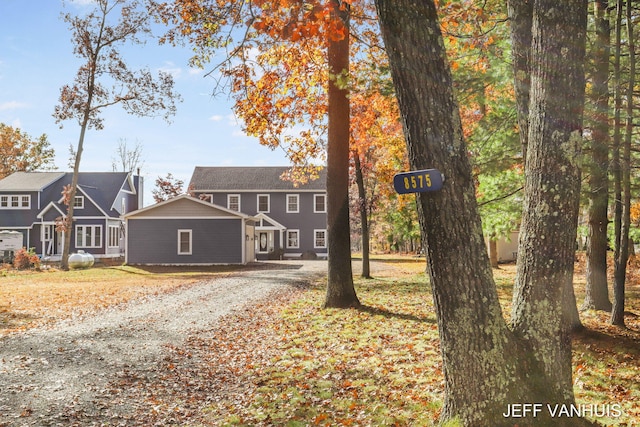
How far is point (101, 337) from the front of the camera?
9422 millimetres

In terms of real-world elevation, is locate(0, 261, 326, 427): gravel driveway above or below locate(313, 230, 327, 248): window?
below

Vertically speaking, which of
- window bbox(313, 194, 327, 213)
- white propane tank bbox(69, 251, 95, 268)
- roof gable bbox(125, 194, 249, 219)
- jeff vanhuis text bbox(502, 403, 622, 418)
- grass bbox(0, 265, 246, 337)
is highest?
window bbox(313, 194, 327, 213)

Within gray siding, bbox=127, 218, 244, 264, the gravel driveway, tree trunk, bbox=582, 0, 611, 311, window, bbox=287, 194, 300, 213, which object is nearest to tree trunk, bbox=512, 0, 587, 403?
the gravel driveway

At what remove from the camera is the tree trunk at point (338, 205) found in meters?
12.4

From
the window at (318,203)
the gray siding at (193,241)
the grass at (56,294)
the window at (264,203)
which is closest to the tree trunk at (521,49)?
the grass at (56,294)

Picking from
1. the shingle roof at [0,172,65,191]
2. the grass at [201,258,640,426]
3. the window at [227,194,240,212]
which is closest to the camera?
the grass at [201,258,640,426]

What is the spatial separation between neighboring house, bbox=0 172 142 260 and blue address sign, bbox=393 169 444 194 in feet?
129

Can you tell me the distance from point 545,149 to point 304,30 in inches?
150

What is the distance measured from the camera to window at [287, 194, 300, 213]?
1670 inches

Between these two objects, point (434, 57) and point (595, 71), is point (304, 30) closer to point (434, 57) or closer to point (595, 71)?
point (434, 57)

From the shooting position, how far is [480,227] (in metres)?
3.90

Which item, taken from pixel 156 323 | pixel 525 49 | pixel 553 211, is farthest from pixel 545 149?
pixel 156 323

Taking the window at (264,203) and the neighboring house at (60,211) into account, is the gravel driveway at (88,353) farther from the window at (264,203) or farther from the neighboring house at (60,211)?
the neighboring house at (60,211)

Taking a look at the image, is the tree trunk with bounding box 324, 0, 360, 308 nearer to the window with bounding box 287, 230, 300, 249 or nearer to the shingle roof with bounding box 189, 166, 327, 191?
the shingle roof with bounding box 189, 166, 327, 191
